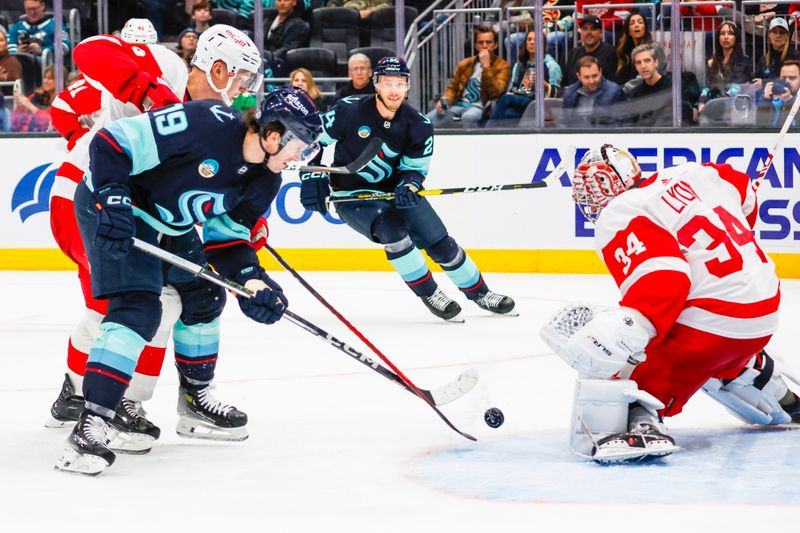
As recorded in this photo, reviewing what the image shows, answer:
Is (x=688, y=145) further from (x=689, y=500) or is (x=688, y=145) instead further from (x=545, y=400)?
(x=689, y=500)

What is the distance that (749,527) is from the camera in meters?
2.43

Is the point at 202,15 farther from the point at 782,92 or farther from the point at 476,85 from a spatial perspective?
the point at 782,92

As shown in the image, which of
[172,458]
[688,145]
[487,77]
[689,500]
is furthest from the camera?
[487,77]

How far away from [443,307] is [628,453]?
281 cm

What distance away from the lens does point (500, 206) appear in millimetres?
7406

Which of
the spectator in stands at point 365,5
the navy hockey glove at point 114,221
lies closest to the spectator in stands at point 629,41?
the spectator in stands at point 365,5

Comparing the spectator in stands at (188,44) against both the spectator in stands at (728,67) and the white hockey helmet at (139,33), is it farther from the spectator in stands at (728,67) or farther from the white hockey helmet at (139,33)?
the white hockey helmet at (139,33)

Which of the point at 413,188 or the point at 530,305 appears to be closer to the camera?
the point at 413,188

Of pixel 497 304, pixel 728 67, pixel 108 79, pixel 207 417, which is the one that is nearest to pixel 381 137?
pixel 497 304

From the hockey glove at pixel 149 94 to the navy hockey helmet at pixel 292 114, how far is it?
67 centimetres

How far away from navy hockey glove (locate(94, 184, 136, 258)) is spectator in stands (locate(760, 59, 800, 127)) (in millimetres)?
4857

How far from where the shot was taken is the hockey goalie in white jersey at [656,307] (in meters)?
2.87

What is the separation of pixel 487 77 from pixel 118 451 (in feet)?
15.8

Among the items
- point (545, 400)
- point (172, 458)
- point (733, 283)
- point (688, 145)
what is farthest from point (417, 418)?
point (688, 145)
